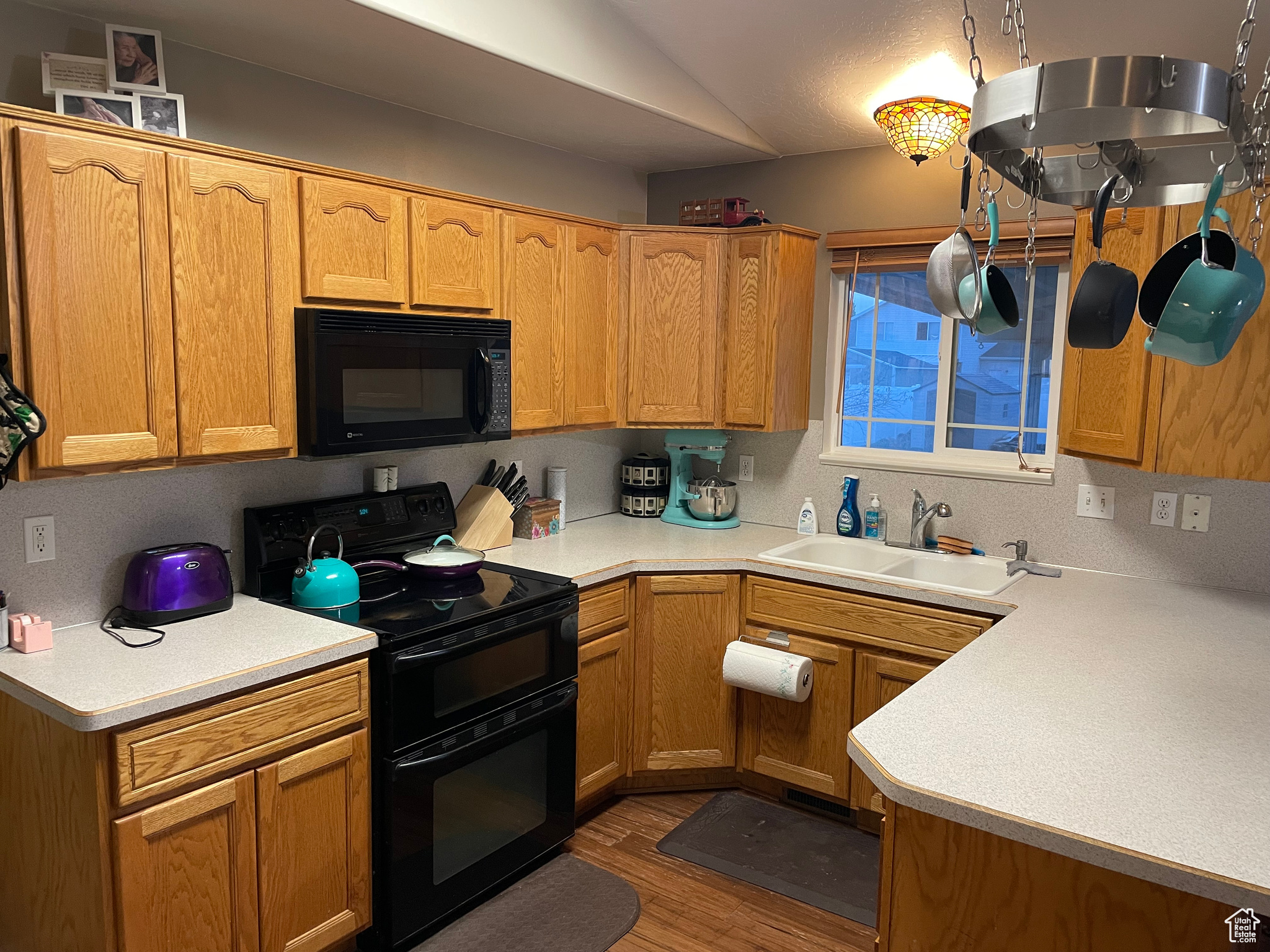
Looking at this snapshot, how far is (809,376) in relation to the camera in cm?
371

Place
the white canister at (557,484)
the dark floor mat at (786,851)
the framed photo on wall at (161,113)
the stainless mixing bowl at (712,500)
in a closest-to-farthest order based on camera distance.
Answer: the framed photo on wall at (161,113)
the dark floor mat at (786,851)
the white canister at (557,484)
the stainless mixing bowl at (712,500)

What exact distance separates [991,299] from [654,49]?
1.83 metres

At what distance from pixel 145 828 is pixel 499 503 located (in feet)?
5.27

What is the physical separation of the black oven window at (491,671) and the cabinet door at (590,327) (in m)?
0.93

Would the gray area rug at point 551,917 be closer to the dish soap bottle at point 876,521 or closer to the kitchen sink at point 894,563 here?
the kitchen sink at point 894,563

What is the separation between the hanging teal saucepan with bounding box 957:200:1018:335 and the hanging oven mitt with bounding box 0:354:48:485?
1.78 metres

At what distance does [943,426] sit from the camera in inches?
137

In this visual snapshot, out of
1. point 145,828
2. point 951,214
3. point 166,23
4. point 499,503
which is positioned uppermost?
point 166,23

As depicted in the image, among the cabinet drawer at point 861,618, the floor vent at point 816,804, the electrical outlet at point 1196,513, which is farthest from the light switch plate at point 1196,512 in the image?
the floor vent at point 816,804

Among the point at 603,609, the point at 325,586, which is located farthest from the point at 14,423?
the point at 603,609

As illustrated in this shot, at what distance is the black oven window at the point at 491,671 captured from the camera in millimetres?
2410

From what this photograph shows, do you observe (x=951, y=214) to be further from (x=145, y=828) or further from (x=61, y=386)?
(x=145, y=828)

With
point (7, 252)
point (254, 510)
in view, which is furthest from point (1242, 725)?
point (7, 252)

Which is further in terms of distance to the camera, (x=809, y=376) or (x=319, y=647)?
(x=809, y=376)
